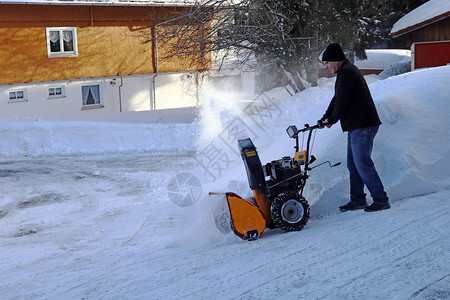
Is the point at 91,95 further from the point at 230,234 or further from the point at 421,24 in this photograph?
the point at 230,234

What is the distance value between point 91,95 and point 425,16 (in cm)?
1242

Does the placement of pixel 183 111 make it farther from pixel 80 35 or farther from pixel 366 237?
pixel 366 237

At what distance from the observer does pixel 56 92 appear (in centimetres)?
2072

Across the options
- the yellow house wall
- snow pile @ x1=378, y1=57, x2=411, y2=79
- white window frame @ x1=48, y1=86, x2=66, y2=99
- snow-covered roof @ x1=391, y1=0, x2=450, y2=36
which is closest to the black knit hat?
snow-covered roof @ x1=391, y1=0, x2=450, y2=36

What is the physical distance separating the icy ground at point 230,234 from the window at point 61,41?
1021cm

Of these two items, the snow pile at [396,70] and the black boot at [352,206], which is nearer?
the black boot at [352,206]

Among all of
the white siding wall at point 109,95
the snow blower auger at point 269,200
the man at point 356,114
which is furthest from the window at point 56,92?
the man at point 356,114

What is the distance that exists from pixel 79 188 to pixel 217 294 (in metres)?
5.77

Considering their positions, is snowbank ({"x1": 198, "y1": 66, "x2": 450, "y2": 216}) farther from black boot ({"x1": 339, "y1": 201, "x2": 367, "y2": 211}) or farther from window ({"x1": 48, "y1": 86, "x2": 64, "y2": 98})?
window ({"x1": 48, "y1": 86, "x2": 64, "y2": 98})

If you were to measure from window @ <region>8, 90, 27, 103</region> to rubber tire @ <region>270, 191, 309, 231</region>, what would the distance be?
53.8 feet

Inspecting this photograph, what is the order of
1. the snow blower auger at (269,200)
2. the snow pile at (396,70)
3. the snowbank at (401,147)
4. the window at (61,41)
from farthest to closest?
the snow pile at (396,70)
the window at (61,41)
the snowbank at (401,147)
the snow blower auger at (269,200)

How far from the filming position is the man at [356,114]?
5.50 meters

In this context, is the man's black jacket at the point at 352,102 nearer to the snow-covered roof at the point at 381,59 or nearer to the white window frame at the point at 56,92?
the white window frame at the point at 56,92

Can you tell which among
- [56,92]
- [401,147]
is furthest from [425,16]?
[401,147]
